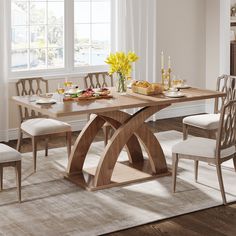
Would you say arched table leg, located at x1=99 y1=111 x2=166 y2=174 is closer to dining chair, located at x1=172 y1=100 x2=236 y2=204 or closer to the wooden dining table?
the wooden dining table

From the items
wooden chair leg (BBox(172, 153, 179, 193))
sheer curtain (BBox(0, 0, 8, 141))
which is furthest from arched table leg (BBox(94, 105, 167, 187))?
sheer curtain (BBox(0, 0, 8, 141))

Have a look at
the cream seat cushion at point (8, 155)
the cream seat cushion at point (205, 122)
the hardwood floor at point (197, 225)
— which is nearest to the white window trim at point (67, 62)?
the cream seat cushion at point (205, 122)

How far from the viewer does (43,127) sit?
5602 mm

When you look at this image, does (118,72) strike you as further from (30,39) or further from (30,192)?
(30,39)

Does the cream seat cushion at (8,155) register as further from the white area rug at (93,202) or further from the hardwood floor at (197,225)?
the hardwood floor at (197,225)

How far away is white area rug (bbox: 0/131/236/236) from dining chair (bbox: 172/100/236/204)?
0.23 m

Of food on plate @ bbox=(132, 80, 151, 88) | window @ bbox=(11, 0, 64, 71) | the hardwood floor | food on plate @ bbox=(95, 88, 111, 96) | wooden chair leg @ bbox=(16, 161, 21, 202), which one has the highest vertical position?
window @ bbox=(11, 0, 64, 71)

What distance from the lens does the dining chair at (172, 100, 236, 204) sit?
15.8 ft

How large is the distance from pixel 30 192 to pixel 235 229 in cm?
175

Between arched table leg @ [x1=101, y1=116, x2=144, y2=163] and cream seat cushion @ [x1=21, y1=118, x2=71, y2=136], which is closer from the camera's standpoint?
cream seat cushion @ [x1=21, y1=118, x2=71, y2=136]

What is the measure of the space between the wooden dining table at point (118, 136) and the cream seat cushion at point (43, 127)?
Answer: 0.28m

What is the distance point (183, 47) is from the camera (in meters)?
8.30

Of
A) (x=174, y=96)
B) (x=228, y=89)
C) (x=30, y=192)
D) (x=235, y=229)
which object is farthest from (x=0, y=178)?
(x=228, y=89)

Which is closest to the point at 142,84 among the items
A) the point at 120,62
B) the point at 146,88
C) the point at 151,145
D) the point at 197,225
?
the point at 146,88
